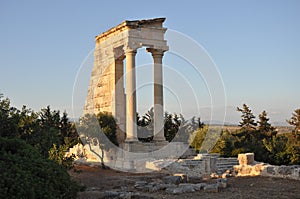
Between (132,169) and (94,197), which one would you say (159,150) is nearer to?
(132,169)

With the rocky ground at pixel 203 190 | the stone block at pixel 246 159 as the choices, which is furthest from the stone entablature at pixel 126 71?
the rocky ground at pixel 203 190

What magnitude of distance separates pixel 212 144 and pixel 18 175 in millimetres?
20013

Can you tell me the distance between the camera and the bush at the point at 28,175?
6239 mm

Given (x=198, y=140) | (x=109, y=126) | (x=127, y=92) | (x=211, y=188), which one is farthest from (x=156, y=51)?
(x=211, y=188)

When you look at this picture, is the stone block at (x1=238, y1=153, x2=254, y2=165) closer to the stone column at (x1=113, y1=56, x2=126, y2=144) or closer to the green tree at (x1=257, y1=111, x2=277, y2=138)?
the stone column at (x1=113, y1=56, x2=126, y2=144)

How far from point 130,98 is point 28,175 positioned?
1738 centimetres

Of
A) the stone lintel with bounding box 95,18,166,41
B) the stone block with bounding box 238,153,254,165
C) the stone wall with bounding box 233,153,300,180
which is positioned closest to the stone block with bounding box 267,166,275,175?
the stone wall with bounding box 233,153,300,180

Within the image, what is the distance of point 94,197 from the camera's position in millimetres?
11078

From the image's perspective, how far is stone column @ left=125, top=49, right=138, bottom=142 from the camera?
2384cm

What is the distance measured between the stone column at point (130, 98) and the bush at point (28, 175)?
15.9 m

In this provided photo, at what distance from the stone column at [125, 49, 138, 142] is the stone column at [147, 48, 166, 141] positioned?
5.37 feet

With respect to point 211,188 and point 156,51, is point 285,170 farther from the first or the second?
point 156,51

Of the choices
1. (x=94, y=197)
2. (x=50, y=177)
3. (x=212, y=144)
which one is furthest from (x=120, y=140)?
(x=50, y=177)

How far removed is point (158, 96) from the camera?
25219 mm
